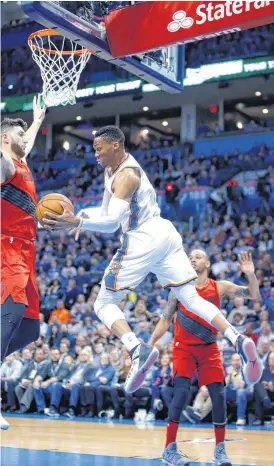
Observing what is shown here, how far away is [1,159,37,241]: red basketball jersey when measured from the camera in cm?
554

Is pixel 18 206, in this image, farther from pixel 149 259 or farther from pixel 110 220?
pixel 149 259

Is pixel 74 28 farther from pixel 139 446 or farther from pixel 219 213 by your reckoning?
pixel 219 213

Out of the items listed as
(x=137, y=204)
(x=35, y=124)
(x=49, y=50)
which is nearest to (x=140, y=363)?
(x=137, y=204)

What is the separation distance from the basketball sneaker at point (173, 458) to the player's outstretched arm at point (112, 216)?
2437 millimetres

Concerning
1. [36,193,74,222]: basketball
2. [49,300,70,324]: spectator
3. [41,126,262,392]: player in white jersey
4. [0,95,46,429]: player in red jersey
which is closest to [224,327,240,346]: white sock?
[41,126,262,392]: player in white jersey

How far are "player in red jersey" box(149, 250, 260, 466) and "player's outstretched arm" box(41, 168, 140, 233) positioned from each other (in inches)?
59.9

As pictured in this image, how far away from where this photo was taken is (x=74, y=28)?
776 centimetres

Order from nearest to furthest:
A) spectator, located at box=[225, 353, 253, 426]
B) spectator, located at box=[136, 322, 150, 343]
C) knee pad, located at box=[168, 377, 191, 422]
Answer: knee pad, located at box=[168, 377, 191, 422], spectator, located at box=[225, 353, 253, 426], spectator, located at box=[136, 322, 150, 343]

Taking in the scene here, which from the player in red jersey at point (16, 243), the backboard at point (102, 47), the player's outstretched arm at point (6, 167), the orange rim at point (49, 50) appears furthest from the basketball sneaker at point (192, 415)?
the player's outstretched arm at point (6, 167)

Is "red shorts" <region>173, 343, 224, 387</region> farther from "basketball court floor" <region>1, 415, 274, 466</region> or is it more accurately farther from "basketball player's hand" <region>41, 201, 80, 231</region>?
"basketball player's hand" <region>41, 201, 80, 231</region>

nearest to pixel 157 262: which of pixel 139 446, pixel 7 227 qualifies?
pixel 7 227

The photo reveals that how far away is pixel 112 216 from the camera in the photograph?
18.4ft

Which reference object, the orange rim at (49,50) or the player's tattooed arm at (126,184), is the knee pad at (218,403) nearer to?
the player's tattooed arm at (126,184)

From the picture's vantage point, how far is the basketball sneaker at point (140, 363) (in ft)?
18.3
